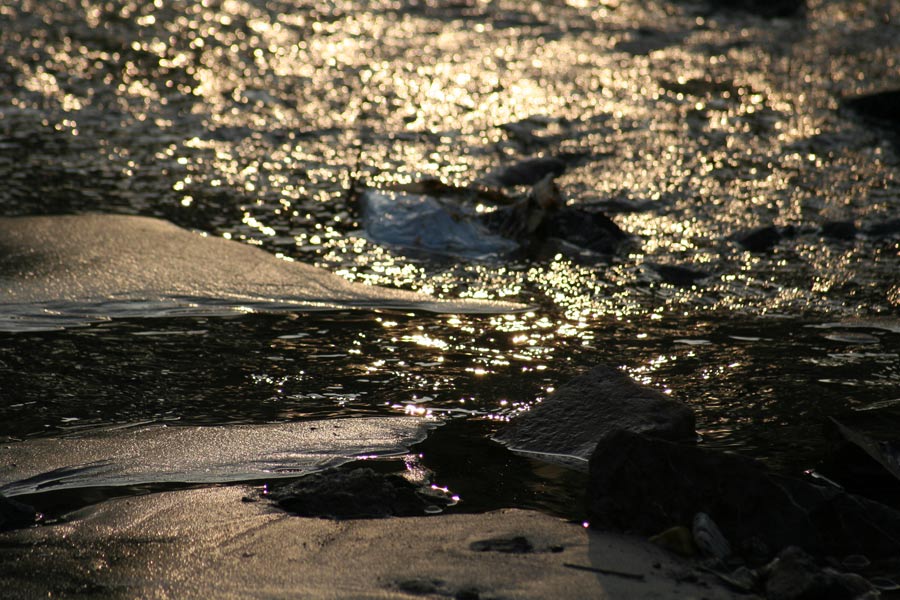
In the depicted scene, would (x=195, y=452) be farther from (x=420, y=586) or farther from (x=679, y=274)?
(x=679, y=274)

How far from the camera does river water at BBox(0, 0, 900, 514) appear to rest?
299 cm

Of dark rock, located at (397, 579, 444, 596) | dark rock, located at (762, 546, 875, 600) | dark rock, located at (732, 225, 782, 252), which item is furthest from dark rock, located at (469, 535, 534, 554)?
dark rock, located at (732, 225, 782, 252)

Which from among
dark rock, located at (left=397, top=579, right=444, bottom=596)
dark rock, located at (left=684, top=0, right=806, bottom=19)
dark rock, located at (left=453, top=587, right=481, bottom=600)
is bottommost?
dark rock, located at (left=453, top=587, right=481, bottom=600)

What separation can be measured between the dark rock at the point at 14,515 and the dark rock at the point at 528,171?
320 cm

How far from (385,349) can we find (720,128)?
10.6 feet

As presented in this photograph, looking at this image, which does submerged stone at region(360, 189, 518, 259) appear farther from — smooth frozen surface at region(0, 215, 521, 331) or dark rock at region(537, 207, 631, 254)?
smooth frozen surface at region(0, 215, 521, 331)

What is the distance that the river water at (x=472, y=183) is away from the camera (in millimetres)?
2986

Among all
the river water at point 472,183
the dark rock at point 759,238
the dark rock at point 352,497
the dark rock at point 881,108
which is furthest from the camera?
the dark rock at point 881,108

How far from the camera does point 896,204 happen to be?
4.84m

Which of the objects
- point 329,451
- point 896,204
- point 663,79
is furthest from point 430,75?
point 329,451

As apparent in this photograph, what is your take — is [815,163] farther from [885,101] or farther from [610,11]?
[610,11]

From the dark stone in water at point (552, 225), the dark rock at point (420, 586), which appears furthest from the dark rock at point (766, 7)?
the dark rock at point (420, 586)

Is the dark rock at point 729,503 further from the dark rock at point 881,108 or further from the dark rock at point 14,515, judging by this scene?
the dark rock at point 881,108

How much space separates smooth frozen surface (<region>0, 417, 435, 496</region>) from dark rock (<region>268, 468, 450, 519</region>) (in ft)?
0.49
